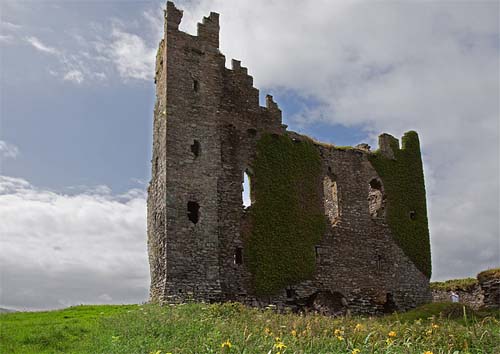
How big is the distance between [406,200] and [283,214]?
358 inches

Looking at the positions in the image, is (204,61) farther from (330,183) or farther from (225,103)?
(330,183)

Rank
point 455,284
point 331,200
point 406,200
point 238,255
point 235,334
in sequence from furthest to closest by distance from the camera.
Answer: point 455,284
point 406,200
point 331,200
point 238,255
point 235,334

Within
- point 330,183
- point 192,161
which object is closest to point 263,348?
point 192,161

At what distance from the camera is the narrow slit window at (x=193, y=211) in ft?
75.3

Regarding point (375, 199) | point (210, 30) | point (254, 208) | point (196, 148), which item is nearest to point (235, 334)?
point (196, 148)

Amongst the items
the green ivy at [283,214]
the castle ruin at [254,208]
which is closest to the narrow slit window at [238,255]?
the castle ruin at [254,208]

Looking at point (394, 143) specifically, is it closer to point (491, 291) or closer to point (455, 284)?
point (491, 291)

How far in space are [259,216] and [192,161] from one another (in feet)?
13.2

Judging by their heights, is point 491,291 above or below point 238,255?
below

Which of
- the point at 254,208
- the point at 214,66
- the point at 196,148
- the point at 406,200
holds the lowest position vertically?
the point at 254,208

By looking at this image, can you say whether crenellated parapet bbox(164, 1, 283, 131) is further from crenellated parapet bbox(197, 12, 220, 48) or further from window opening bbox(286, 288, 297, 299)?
window opening bbox(286, 288, 297, 299)

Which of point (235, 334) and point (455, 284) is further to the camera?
point (455, 284)

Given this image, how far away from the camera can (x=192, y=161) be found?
23.4 m

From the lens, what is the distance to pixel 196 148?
78.3 ft
